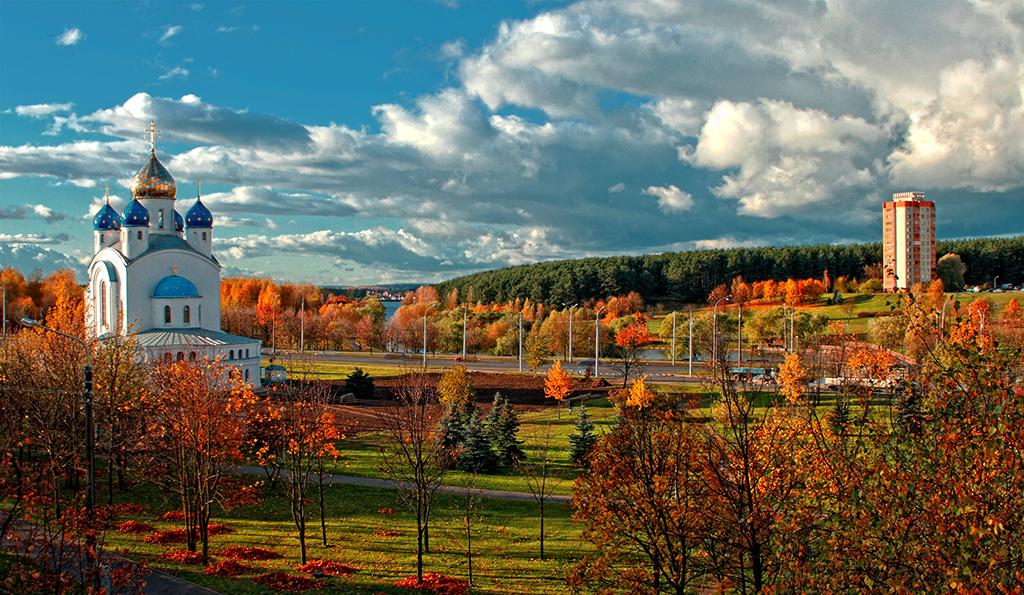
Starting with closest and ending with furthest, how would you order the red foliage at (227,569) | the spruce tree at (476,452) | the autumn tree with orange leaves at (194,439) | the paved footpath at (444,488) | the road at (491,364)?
the red foliage at (227,569), the autumn tree with orange leaves at (194,439), the paved footpath at (444,488), the spruce tree at (476,452), the road at (491,364)

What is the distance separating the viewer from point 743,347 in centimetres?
7544

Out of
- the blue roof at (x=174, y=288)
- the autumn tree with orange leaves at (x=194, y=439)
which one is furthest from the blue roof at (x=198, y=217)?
the autumn tree with orange leaves at (x=194, y=439)

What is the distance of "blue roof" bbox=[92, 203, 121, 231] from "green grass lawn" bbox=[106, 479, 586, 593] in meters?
33.6

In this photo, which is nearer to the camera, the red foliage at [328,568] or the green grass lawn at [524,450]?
the red foliage at [328,568]

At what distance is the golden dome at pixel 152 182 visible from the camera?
55188 mm

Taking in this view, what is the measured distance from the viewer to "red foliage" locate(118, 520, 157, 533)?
2238 centimetres

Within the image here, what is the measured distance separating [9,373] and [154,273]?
86.7 feet

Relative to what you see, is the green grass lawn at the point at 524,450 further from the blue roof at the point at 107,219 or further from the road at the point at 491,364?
the blue roof at the point at 107,219

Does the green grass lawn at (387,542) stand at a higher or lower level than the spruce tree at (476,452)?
lower

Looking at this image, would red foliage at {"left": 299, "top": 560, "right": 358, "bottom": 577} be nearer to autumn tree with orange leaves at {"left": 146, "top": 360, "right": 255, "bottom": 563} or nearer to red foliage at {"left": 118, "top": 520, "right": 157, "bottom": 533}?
autumn tree with orange leaves at {"left": 146, "top": 360, "right": 255, "bottom": 563}

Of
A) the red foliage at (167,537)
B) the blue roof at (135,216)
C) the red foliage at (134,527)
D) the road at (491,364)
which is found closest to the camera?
the red foliage at (167,537)

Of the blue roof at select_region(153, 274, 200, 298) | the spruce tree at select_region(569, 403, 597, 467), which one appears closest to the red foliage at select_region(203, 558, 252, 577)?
the spruce tree at select_region(569, 403, 597, 467)

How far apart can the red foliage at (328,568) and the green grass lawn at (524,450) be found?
884 centimetres

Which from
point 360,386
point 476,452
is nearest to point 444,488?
point 476,452
